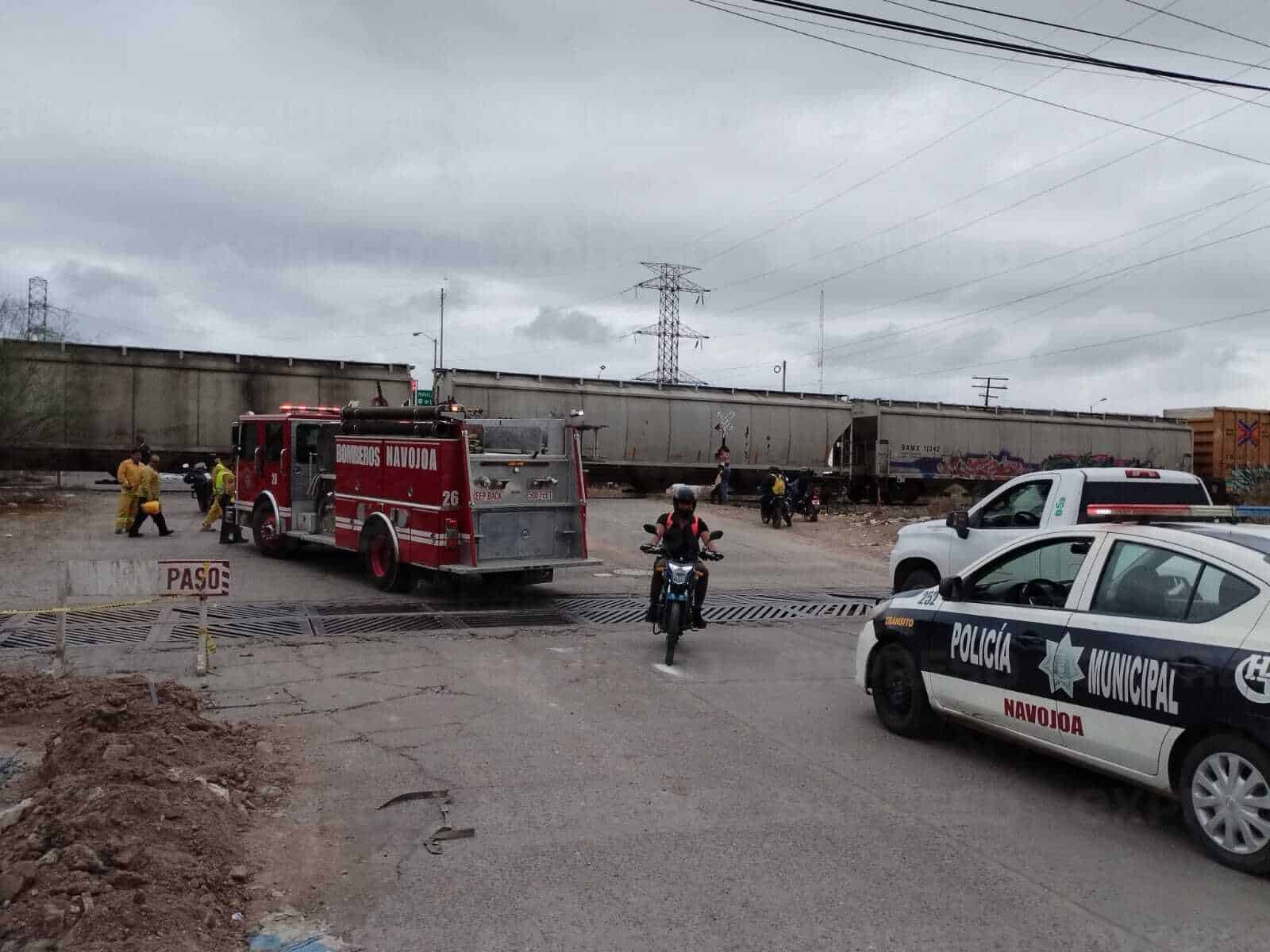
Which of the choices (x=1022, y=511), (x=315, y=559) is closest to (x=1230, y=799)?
(x=1022, y=511)

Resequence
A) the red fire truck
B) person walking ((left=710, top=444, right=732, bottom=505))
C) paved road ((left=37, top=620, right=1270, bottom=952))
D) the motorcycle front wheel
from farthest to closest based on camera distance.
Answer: person walking ((left=710, top=444, right=732, bottom=505))
the red fire truck
the motorcycle front wheel
paved road ((left=37, top=620, right=1270, bottom=952))

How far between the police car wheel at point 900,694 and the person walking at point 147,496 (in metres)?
14.9

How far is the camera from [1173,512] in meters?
6.22

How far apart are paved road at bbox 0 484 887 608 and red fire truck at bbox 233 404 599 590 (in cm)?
77

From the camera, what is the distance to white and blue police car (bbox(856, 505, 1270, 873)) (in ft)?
15.3

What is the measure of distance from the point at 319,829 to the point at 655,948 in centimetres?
199

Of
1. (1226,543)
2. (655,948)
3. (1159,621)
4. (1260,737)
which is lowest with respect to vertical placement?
(655,948)

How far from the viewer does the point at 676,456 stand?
3472 centimetres

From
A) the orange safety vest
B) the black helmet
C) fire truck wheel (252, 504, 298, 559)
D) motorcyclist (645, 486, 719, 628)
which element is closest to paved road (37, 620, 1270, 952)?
motorcyclist (645, 486, 719, 628)

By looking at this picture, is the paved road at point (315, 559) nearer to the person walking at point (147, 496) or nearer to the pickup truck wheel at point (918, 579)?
the person walking at point (147, 496)

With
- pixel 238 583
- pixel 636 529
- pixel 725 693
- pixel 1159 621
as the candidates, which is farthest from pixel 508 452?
pixel 636 529

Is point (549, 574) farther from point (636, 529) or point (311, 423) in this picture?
point (636, 529)

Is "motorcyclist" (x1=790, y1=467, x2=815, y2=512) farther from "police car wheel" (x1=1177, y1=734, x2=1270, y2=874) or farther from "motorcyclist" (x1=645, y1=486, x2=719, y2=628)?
"police car wheel" (x1=1177, y1=734, x2=1270, y2=874)

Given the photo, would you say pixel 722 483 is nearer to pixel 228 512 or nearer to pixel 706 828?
pixel 228 512
